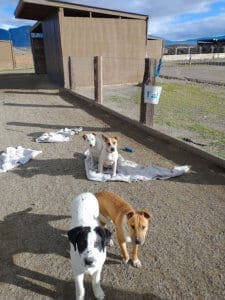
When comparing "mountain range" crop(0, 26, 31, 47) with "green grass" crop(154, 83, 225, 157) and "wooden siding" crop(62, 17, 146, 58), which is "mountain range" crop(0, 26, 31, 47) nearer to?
"wooden siding" crop(62, 17, 146, 58)

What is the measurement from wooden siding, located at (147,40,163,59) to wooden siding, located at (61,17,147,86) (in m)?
13.8

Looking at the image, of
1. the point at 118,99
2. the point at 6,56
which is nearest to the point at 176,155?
the point at 118,99

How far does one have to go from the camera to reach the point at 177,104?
447 inches

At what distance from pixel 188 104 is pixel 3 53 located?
26557mm

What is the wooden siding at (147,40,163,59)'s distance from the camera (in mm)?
29781

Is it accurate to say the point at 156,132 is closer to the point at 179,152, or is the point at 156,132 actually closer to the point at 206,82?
the point at 179,152

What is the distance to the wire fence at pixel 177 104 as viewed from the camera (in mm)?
7270

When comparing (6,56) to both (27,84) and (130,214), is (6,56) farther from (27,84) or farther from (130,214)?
(130,214)

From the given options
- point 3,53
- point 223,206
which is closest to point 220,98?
point 223,206

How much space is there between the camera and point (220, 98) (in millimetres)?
12219

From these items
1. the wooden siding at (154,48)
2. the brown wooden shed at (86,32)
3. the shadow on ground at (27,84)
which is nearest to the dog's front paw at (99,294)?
the brown wooden shed at (86,32)

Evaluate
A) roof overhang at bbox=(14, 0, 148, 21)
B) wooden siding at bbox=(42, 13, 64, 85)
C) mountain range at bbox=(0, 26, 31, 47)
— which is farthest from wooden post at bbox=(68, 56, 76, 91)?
mountain range at bbox=(0, 26, 31, 47)

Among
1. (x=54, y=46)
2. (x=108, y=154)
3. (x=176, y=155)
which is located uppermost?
(x=54, y=46)

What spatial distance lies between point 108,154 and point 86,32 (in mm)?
11559
